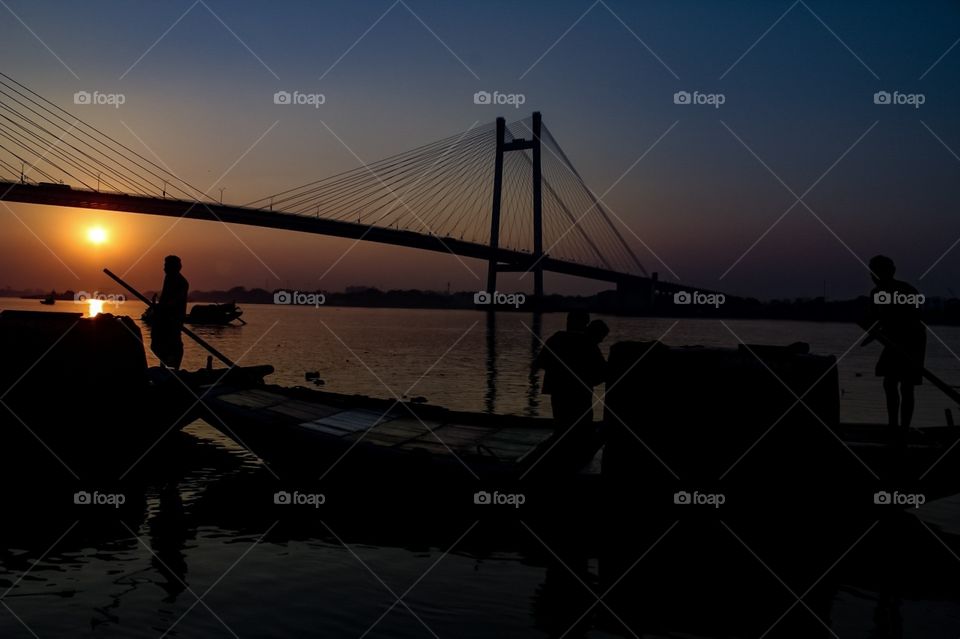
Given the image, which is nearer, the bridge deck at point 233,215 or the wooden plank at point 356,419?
the wooden plank at point 356,419

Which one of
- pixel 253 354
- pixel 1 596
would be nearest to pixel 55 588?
pixel 1 596

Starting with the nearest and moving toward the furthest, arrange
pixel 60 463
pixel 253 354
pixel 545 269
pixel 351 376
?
1. pixel 60 463
2. pixel 351 376
3. pixel 253 354
4. pixel 545 269

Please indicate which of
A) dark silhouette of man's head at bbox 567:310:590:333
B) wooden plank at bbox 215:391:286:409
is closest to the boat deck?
wooden plank at bbox 215:391:286:409

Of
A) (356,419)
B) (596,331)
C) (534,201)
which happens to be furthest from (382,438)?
(534,201)

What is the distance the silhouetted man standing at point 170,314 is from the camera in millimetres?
9922

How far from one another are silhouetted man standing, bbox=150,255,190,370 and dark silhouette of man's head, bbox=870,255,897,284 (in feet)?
24.6

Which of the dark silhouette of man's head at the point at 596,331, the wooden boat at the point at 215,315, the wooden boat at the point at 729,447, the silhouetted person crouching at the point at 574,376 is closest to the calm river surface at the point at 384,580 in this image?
the wooden boat at the point at 729,447

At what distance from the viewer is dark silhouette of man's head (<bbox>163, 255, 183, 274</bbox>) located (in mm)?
9898

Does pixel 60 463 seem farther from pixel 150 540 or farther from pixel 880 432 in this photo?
pixel 880 432

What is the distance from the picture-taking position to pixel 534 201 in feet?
219

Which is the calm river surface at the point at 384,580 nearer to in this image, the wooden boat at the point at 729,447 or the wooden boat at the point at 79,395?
the wooden boat at the point at 729,447

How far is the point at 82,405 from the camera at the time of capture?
9000 mm

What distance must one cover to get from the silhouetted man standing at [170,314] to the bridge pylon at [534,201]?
42.6 meters

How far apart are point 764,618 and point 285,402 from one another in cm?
652
